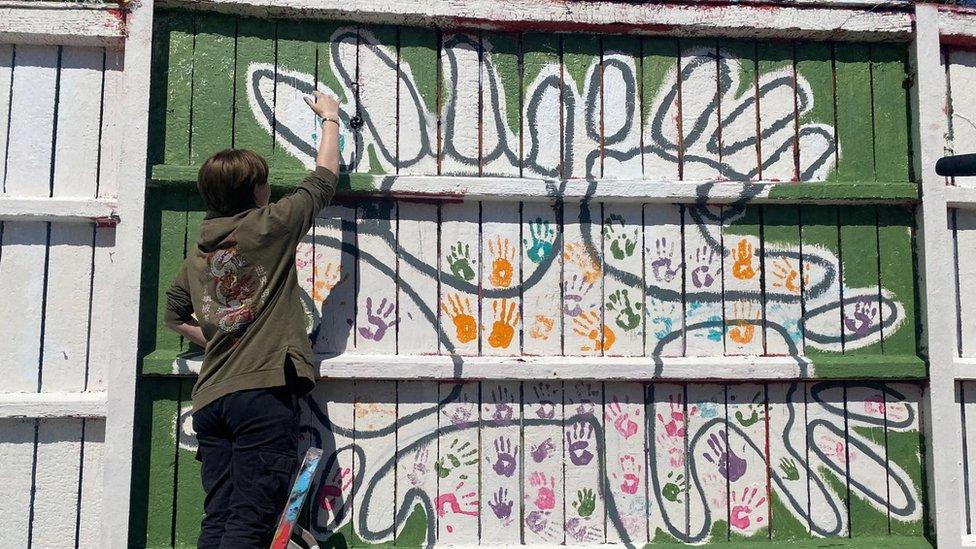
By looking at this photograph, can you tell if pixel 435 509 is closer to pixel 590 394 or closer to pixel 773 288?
pixel 590 394

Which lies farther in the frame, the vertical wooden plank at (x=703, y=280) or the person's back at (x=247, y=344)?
the vertical wooden plank at (x=703, y=280)

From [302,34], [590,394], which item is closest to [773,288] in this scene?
[590,394]

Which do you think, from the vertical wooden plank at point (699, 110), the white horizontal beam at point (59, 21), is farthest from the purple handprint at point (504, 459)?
the white horizontal beam at point (59, 21)

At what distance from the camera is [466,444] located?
2.69m

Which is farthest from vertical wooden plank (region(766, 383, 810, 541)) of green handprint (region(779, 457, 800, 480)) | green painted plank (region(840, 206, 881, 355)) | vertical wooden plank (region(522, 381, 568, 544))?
vertical wooden plank (region(522, 381, 568, 544))

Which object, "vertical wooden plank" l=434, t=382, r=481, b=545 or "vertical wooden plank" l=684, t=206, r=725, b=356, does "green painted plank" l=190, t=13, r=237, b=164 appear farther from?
"vertical wooden plank" l=684, t=206, r=725, b=356

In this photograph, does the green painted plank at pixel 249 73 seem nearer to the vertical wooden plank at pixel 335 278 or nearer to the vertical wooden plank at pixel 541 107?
the vertical wooden plank at pixel 335 278

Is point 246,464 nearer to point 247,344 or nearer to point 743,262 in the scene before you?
point 247,344

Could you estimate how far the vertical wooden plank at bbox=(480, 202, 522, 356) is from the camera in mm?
2721

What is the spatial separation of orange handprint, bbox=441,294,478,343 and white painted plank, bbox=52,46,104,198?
53.6 inches

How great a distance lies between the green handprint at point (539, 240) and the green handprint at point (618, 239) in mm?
212

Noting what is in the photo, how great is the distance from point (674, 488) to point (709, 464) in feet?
0.53

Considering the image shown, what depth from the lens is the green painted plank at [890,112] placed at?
2879 mm

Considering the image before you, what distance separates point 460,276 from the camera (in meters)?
2.72
